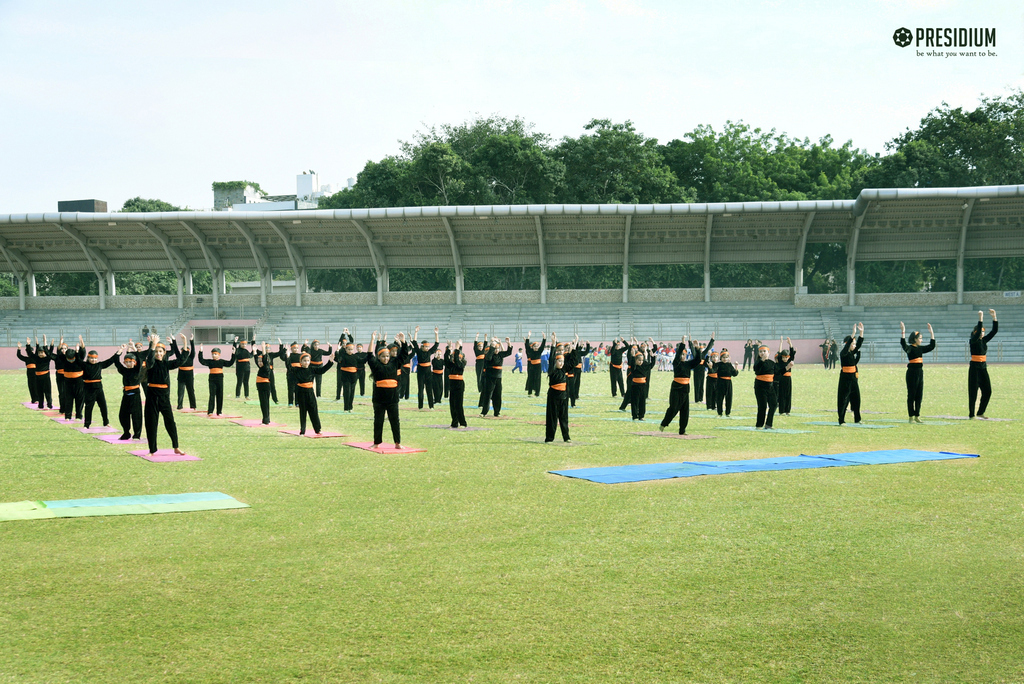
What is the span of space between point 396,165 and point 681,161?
24126mm

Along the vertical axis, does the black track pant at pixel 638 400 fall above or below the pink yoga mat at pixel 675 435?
above

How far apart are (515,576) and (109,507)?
210 inches

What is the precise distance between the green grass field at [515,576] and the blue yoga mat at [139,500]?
0.44 m

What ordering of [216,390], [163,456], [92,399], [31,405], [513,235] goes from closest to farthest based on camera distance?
[163,456] → [92,399] → [216,390] → [31,405] → [513,235]

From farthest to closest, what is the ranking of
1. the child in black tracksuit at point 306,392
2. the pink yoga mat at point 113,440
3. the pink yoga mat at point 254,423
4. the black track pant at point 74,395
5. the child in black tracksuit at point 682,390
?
the black track pant at point 74,395 < the pink yoga mat at point 254,423 < the child in black tracksuit at point 306,392 < the child in black tracksuit at point 682,390 < the pink yoga mat at point 113,440

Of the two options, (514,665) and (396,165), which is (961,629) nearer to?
(514,665)

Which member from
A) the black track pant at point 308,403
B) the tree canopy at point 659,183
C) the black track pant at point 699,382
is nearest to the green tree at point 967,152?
the tree canopy at point 659,183

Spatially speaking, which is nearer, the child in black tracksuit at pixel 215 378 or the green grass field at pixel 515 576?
the green grass field at pixel 515 576

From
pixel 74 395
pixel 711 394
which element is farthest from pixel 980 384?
pixel 74 395

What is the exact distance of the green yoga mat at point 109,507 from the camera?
949 centimetres

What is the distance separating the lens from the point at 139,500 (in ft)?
33.6

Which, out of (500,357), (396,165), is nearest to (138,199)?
(396,165)

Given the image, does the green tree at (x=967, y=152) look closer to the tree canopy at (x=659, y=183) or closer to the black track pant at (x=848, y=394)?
the tree canopy at (x=659, y=183)

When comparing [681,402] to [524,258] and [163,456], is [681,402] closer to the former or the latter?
[163,456]
